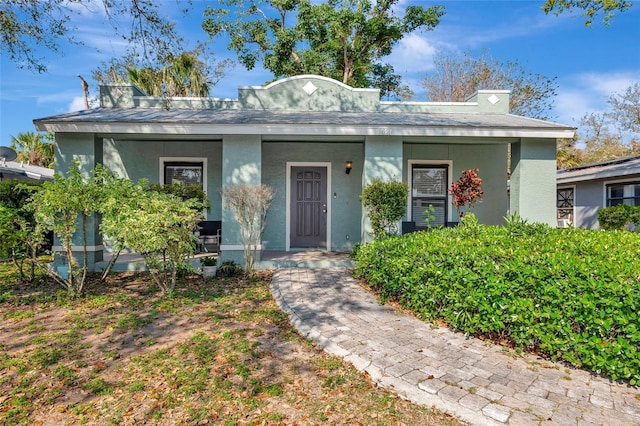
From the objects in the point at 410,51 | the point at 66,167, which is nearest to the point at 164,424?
the point at 66,167

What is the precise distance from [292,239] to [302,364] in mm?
6063

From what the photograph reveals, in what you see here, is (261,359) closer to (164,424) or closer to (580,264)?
(164,424)

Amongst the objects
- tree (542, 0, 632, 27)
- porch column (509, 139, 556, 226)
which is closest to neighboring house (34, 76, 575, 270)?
porch column (509, 139, 556, 226)

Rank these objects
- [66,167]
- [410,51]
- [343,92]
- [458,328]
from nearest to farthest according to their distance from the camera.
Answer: [458,328]
[66,167]
[343,92]
[410,51]

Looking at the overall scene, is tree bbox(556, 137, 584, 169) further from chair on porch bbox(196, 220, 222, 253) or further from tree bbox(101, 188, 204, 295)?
tree bbox(101, 188, 204, 295)

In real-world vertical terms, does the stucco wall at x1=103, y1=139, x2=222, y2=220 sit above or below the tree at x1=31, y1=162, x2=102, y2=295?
above

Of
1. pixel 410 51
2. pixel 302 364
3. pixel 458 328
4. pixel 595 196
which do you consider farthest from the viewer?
pixel 410 51

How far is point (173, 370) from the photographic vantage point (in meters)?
3.15

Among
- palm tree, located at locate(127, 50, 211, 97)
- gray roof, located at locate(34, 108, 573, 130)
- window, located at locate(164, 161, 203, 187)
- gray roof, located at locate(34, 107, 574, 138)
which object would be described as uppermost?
palm tree, located at locate(127, 50, 211, 97)

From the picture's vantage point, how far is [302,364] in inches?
129

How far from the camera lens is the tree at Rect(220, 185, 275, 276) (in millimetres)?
6590

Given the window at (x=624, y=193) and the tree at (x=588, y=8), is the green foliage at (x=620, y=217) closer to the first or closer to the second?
the window at (x=624, y=193)

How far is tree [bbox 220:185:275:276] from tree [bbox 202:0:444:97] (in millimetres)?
11253

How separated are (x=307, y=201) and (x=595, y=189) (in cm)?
969
